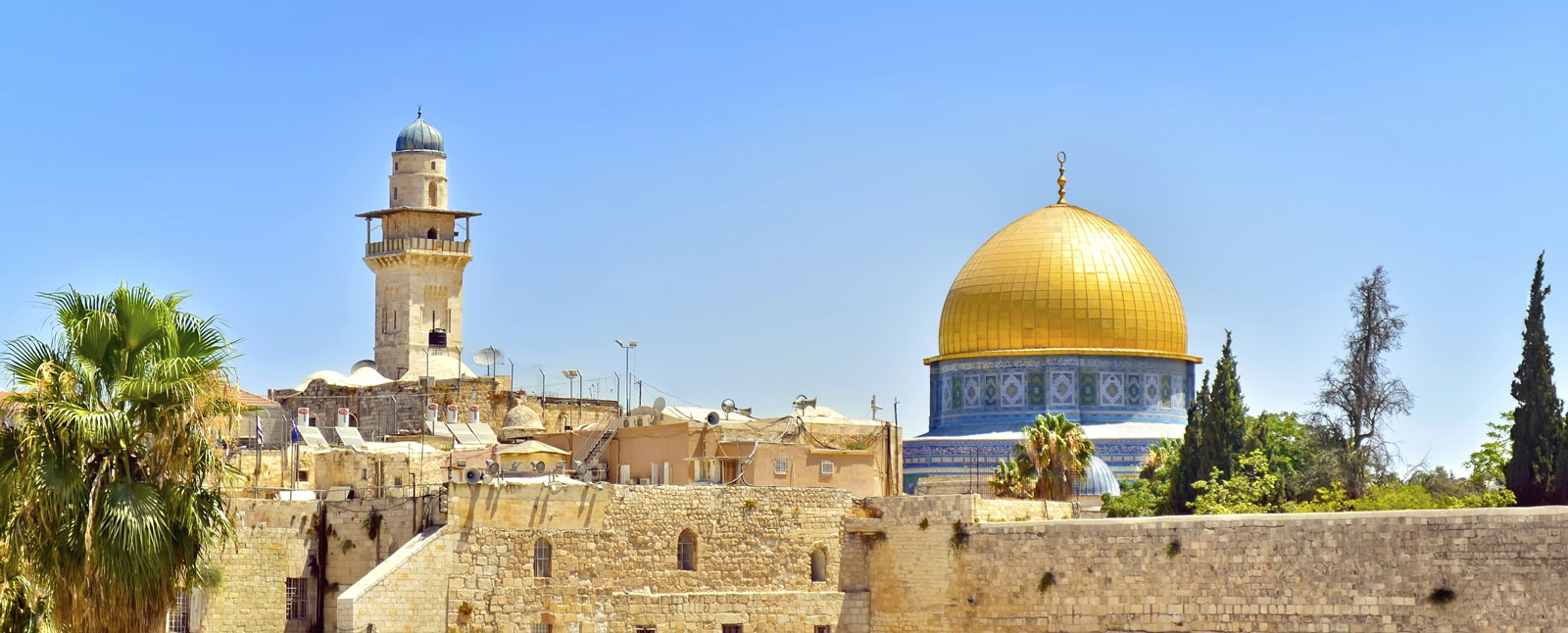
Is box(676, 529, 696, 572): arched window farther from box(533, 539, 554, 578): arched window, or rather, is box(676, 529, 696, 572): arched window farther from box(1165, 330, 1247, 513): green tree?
box(1165, 330, 1247, 513): green tree

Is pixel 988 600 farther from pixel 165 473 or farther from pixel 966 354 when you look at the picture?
pixel 966 354

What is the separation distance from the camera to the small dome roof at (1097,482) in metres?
37.9

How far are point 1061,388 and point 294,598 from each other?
21231mm

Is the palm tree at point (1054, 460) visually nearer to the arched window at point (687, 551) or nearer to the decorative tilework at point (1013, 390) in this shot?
the arched window at point (687, 551)

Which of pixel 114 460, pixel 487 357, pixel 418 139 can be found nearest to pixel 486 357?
pixel 487 357

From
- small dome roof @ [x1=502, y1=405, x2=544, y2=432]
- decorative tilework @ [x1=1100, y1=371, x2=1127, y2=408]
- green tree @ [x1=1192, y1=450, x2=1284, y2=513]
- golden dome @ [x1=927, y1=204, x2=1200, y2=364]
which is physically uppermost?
golden dome @ [x1=927, y1=204, x2=1200, y2=364]

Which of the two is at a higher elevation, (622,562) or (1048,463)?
(1048,463)

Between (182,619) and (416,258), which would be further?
(416,258)

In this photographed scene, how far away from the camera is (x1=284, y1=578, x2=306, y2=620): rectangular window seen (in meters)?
27.7

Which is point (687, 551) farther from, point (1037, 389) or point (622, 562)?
point (1037, 389)

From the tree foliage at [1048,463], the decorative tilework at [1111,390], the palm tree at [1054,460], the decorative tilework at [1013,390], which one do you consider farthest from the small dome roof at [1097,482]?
the decorative tilework at [1013,390]

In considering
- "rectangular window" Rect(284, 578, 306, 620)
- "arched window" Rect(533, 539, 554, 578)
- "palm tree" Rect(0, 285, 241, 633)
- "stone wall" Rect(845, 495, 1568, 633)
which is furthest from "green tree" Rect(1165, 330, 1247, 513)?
"palm tree" Rect(0, 285, 241, 633)

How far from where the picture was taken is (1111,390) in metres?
44.4

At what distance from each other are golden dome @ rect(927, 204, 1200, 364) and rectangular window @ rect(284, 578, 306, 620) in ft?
68.3
